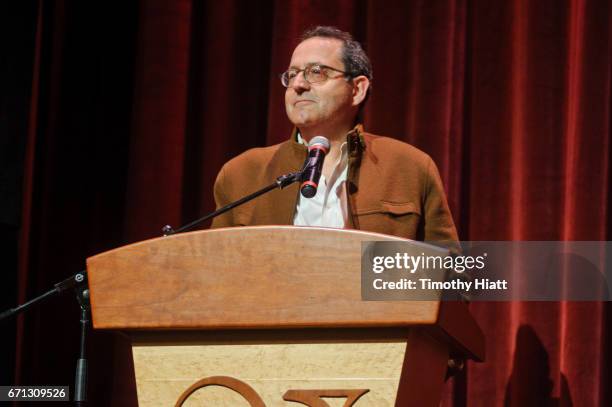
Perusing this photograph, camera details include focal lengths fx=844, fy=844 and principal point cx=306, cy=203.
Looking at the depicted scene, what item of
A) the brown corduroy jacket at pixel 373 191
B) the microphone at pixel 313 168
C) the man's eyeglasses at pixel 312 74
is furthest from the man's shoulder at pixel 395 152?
the microphone at pixel 313 168

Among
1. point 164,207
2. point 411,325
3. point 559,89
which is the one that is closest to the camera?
point 411,325

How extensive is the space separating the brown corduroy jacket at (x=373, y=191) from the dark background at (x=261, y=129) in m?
0.41

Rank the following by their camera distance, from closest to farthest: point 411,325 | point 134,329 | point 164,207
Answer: point 411,325 → point 134,329 → point 164,207

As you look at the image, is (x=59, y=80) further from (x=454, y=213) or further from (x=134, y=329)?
(x=134, y=329)

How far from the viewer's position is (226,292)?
132cm

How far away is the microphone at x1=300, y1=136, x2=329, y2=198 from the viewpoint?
4.95 ft

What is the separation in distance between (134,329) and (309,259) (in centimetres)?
32

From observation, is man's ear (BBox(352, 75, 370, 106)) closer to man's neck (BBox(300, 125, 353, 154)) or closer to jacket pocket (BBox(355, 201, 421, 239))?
man's neck (BBox(300, 125, 353, 154))

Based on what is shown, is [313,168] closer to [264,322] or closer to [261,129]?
[264,322]

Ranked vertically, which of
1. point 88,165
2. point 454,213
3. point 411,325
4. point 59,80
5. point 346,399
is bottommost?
point 346,399

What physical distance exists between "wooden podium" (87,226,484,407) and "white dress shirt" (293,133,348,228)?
0.79m

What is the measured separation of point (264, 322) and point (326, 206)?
2.93 ft

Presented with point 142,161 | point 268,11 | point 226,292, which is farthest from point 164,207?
point 226,292

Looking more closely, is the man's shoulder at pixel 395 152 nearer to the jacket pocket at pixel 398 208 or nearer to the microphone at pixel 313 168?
the jacket pocket at pixel 398 208
